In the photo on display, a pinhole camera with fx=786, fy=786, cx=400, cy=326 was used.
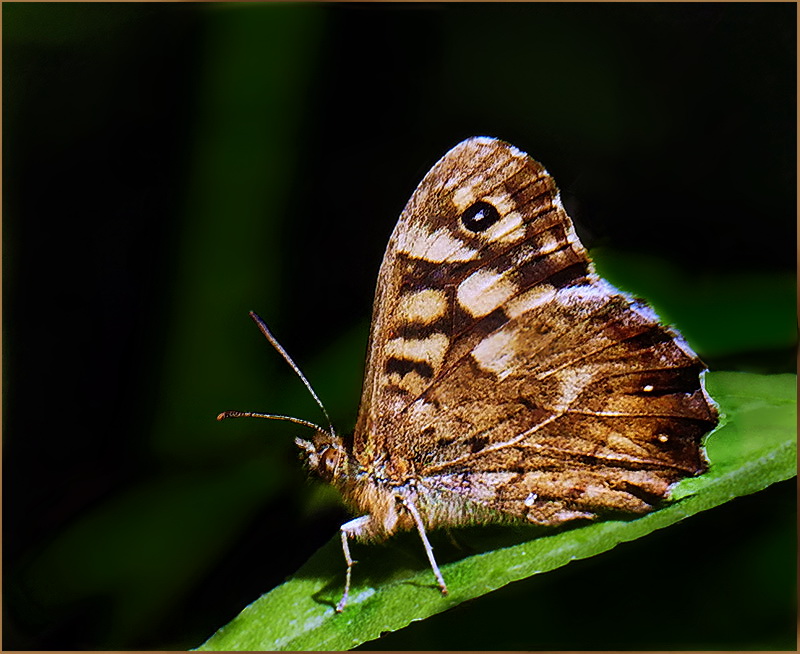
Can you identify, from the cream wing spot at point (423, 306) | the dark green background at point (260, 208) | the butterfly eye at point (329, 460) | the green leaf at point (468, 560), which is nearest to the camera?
the green leaf at point (468, 560)

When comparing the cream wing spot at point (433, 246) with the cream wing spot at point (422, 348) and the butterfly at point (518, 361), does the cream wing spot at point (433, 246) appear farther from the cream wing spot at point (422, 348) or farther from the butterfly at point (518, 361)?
the cream wing spot at point (422, 348)

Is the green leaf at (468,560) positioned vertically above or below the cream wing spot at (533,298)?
below

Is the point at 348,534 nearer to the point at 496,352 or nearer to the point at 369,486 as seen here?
the point at 369,486

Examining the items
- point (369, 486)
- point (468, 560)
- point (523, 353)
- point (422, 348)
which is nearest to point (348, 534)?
point (369, 486)

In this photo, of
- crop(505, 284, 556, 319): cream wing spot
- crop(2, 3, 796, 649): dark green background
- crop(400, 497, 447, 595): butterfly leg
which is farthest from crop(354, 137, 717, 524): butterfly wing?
crop(2, 3, 796, 649): dark green background

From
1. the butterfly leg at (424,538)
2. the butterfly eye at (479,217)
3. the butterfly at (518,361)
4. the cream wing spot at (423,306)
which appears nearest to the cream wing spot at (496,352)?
the butterfly at (518,361)

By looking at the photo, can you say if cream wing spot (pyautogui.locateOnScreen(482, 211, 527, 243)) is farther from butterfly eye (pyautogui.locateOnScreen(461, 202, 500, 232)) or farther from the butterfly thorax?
the butterfly thorax
